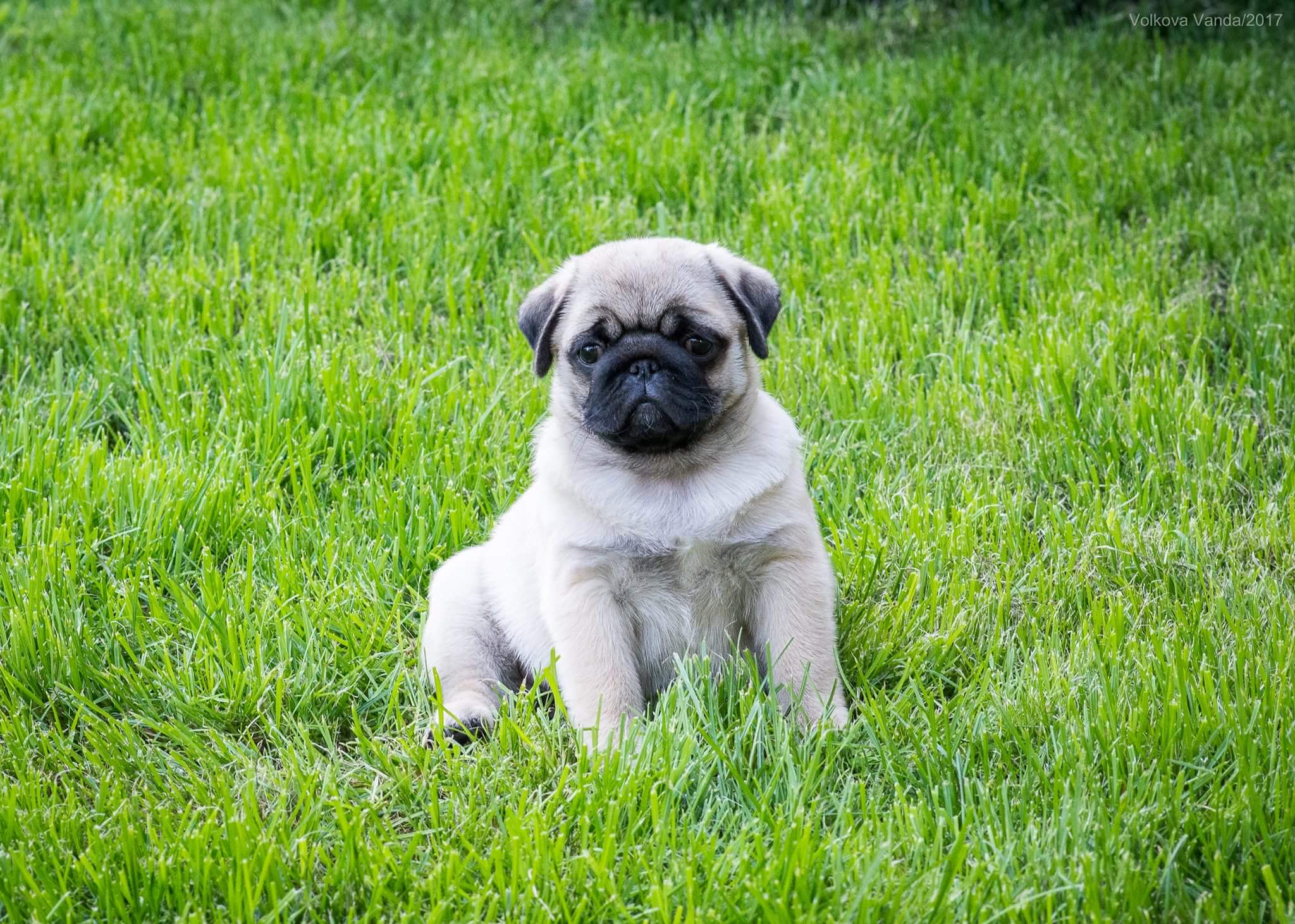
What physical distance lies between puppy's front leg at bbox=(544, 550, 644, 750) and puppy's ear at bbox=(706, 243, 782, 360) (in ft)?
2.68

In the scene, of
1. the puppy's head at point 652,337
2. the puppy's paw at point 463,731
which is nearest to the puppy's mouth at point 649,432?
the puppy's head at point 652,337

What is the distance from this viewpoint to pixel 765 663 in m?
3.56

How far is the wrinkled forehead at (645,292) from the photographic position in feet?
12.0

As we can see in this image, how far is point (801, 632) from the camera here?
348 cm

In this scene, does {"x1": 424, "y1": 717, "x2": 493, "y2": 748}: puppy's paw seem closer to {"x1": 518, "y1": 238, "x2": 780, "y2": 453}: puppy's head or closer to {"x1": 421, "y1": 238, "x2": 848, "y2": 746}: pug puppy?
{"x1": 421, "y1": 238, "x2": 848, "y2": 746}: pug puppy

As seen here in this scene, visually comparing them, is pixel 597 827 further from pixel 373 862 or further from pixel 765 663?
pixel 765 663

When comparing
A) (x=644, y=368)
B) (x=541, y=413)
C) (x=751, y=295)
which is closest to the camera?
(x=644, y=368)

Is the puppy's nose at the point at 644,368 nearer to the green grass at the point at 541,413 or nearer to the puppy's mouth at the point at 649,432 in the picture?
the puppy's mouth at the point at 649,432

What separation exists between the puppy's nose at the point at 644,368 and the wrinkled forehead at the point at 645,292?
0.13 meters

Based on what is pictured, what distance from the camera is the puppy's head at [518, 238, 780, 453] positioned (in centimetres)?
356

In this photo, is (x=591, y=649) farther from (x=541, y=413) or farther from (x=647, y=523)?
(x=541, y=413)

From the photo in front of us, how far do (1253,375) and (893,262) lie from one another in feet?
5.22

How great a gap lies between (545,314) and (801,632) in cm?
120

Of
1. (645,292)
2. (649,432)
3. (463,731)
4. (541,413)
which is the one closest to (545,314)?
(645,292)
